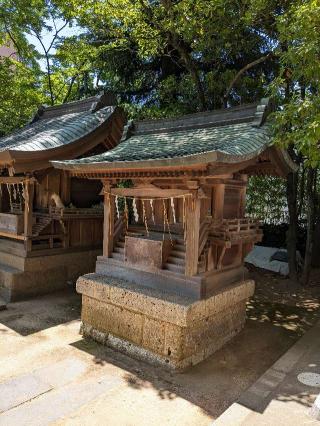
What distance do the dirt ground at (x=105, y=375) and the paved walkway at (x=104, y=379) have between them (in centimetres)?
1

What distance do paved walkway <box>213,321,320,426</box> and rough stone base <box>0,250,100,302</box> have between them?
6.77m

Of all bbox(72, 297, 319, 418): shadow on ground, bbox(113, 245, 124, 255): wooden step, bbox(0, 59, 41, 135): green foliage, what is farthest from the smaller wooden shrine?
bbox(0, 59, 41, 135): green foliage

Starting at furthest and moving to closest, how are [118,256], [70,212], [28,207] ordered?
[70,212], [28,207], [118,256]

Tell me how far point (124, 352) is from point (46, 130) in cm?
747

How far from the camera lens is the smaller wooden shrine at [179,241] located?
6.18m

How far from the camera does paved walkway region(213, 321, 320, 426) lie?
431 cm

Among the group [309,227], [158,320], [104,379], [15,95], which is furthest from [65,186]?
[15,95]

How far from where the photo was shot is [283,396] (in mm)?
4934

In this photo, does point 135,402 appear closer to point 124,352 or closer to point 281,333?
point 124,352

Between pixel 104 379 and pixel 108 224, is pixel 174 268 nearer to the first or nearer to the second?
pixel 108 224

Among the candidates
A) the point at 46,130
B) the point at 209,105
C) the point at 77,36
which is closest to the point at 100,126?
the point at 46,130

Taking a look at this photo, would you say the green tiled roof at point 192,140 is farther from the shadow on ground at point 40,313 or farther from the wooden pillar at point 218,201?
the shadow on ground at point 40,313

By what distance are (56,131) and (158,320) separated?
22.0ft

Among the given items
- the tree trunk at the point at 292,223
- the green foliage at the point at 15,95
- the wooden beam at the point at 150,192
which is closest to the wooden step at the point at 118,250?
the wooden beam at the point at 150,192
